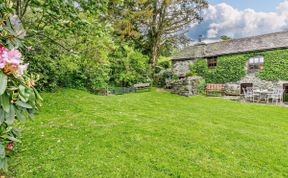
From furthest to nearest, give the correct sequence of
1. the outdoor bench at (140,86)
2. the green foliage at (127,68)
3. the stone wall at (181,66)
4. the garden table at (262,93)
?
1. the stone wall at (181,66)
2. the green foliage at (127,68)
3. the outdoor bench at (140,86)
4. the garden table at (262,93)

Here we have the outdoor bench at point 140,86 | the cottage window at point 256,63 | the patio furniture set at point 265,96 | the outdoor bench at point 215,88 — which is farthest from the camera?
the outdoor bench at point 215,88

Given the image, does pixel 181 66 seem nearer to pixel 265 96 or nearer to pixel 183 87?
pixel 183 87

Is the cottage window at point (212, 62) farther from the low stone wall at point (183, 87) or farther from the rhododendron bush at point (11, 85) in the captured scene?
the rhododendron bush at point (11, 85)

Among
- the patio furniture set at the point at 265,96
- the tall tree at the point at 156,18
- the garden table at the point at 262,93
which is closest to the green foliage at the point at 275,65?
the patio furniture set at the point at 265,96

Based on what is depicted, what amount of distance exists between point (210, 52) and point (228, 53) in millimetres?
2283

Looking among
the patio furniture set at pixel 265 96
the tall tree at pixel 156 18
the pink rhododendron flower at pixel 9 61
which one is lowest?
the patio furniture set at pixel 265 96

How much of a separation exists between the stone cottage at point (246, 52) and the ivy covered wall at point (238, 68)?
213 millimetres

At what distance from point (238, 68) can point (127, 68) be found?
10780mm

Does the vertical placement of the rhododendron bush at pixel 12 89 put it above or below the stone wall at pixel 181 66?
below

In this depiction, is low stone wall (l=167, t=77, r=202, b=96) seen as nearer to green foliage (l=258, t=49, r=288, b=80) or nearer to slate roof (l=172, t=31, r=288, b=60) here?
slate roof (l=172, t=31, r=288, b=60)

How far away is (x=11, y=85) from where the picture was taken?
64.8 inches

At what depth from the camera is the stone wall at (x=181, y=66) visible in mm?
24266

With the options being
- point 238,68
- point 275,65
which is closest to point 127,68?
point 238,68

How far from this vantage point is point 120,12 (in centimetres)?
2273
